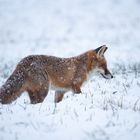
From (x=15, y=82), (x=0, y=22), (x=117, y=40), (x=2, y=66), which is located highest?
(x=0, y=22)

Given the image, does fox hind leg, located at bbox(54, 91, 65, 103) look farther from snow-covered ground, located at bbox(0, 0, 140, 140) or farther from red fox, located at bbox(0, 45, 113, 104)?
snow-covered ground, located at bbox(0, 0, 140, 140)

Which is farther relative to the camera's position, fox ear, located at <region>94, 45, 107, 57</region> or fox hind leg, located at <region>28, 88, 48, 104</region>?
fox ear, located at <region>94, 45, 107, 57</region>

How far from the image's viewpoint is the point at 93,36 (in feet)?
95.4

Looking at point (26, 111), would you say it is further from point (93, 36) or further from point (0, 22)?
point (0, 22)

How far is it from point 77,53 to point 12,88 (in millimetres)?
12762

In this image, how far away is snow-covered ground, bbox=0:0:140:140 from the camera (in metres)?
6.76

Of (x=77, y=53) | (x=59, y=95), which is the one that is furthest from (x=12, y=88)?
(x=77, y=53)

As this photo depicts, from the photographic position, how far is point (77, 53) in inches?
835

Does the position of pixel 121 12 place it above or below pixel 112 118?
above

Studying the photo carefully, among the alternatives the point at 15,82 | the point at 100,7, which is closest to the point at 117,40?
the point at 100,7

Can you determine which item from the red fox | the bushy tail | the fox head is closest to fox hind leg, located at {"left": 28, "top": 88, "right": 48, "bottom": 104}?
the red fox

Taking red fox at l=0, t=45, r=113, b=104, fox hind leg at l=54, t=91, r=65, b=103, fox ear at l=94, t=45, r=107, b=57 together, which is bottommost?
fox hind leg at l=54, t=91, r=65, b=103

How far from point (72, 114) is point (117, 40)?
63.6ft

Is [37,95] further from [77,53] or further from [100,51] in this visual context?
[77,53]
